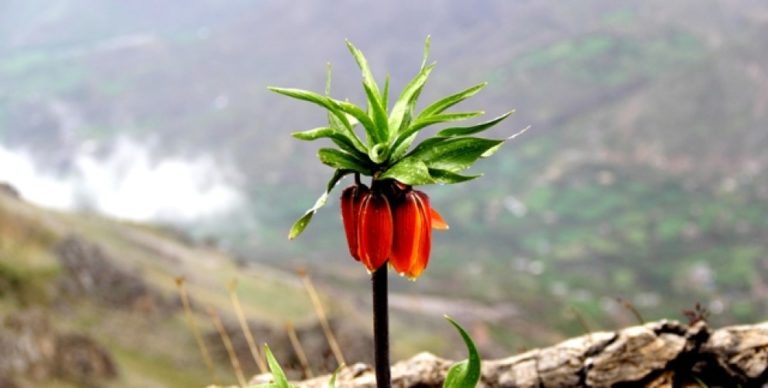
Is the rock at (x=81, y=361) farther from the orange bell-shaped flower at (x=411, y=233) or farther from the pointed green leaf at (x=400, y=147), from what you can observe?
the pointed green leaf at (x=400, y=147)

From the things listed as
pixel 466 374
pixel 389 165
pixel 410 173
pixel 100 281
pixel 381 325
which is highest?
pixel 100 281

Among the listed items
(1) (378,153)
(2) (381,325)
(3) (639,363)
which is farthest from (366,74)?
(3) (639,363)

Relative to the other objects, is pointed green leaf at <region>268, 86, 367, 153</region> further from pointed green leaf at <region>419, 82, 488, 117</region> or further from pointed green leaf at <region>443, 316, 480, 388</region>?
pointed green leaf at <region>443, 316, 480, 388</region>

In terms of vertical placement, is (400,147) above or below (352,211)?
above

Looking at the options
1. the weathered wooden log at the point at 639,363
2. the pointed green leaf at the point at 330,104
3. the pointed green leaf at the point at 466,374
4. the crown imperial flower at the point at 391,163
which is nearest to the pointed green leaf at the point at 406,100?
the crown imperial flower at the point at 391,163

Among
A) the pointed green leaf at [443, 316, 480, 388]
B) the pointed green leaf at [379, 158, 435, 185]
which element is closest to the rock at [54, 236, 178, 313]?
the pointed green leaf at [443, 316, 480, 388]

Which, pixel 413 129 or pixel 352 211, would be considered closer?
pixel 413 129

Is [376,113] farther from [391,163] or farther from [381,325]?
[381,325]

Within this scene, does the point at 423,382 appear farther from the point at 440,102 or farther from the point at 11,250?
the point at 11,250
